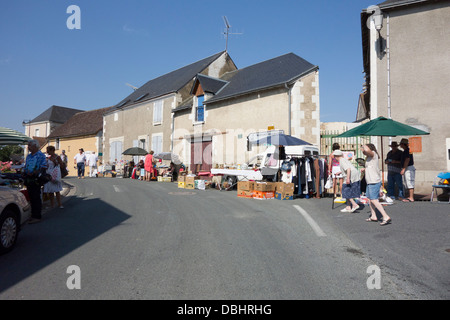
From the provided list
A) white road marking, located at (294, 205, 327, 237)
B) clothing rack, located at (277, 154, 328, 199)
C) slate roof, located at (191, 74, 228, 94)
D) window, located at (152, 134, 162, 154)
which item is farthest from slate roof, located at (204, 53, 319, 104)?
white road marking, located at (294, 205, 327, 237)

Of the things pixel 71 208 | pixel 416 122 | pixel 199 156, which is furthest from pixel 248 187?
pixel 199 156

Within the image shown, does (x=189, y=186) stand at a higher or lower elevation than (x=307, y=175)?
lower

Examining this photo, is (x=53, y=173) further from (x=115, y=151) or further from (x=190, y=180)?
(x=115, y=151)

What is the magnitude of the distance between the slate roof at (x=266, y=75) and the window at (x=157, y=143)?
6059 millimetres

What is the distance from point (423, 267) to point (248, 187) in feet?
22.8

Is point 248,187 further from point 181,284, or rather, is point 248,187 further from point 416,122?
point 181,284

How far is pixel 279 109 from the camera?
Result: 14.5 m

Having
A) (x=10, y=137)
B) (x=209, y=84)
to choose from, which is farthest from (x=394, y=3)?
(x=10, y=137)

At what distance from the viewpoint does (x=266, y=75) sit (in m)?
16.7

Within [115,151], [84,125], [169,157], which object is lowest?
[169,157]

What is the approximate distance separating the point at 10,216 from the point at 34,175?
5.61 ft

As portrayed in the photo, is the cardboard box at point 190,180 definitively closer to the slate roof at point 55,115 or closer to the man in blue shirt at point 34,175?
the man in blue shirt at point 34,175

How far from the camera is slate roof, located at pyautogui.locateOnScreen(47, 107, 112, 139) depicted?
3294cm
